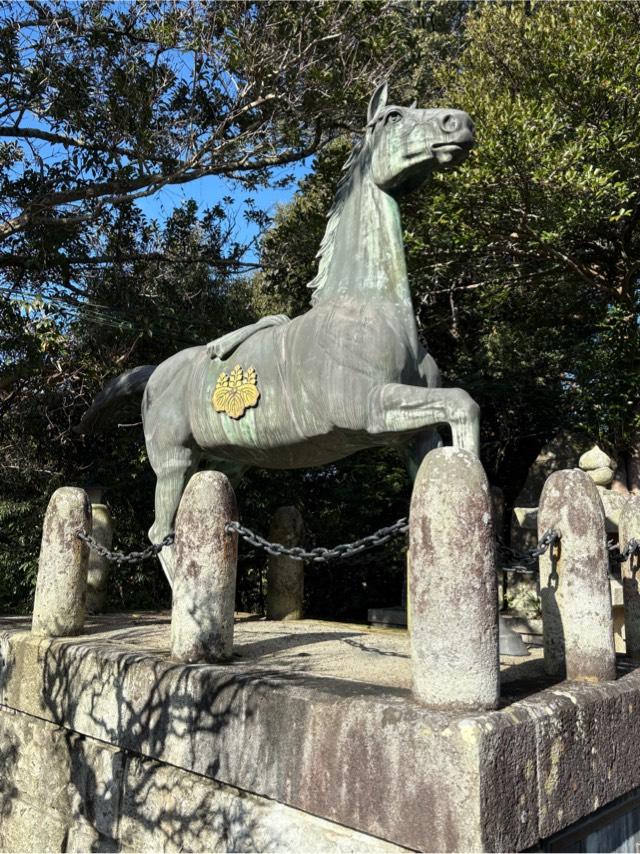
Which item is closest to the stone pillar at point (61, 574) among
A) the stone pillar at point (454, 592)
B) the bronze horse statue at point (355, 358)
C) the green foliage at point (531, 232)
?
the bronze horse statue at point (355, 358)

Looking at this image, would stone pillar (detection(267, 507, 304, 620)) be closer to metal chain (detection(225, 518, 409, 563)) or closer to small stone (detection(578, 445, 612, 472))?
metal chain (detection(225, 518, 409, 563))

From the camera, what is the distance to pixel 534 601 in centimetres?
848

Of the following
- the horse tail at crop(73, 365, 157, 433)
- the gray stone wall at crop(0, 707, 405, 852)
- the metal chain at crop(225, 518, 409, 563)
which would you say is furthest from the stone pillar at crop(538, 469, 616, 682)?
the horse tail at crop(73, 365, 157, 433)

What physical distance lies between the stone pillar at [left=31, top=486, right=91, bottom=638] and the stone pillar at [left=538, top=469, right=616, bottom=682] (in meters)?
2.90

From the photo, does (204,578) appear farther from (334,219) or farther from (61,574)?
(334,219)

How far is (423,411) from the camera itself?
388 cm

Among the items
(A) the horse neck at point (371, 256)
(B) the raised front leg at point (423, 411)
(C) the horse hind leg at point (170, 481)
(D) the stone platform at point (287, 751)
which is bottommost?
(D) the stone platform at point (287, 751)

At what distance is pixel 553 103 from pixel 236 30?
11.5 ft

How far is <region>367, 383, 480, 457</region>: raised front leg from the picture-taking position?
371cm

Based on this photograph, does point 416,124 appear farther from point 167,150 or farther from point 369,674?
point 167,150

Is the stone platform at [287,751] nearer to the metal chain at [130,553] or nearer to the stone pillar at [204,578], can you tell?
the stone pillar at [204,578]

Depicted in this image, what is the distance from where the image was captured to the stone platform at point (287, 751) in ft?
8.55

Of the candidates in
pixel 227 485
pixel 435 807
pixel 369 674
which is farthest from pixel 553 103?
pixel 435 807

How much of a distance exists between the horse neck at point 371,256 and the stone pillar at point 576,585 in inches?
55.2
